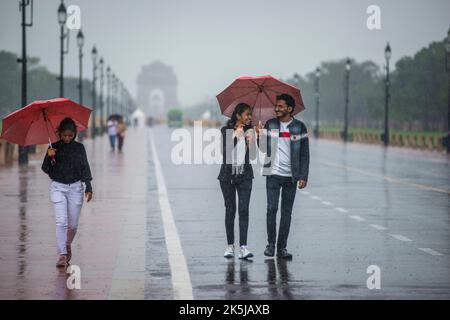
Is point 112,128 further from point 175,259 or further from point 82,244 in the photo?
point 175,259

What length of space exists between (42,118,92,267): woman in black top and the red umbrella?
1989 mm

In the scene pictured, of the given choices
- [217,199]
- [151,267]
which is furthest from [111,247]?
[217,199]

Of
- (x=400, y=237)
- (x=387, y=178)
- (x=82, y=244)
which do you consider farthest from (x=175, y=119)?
(x=82, y=244)

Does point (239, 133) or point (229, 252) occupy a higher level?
point (239, 133)

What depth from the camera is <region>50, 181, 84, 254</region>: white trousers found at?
11477 mm

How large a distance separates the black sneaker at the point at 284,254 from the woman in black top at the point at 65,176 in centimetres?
228

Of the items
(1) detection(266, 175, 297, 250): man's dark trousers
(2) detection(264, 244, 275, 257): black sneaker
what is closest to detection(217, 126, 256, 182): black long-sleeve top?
(1) detection(266, 175, 297, 250): man's dark trousers

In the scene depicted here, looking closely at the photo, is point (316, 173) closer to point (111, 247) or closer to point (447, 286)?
point (111, 247)

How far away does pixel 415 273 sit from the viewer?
11.1 meters

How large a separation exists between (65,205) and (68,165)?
0.41 meters

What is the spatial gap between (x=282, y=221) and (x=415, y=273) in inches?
70.7

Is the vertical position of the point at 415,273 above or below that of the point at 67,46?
below

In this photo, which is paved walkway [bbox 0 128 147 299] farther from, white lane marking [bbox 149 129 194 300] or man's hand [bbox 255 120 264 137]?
man's hand [bbox 255 120 264 137]

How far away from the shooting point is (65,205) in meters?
11.5
